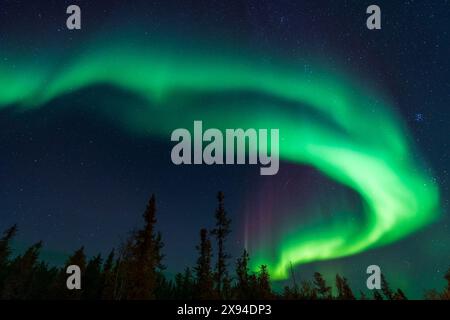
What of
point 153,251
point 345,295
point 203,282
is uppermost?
point 153,251

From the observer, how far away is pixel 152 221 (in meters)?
36.9

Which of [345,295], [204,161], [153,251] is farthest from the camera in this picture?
[345,295]

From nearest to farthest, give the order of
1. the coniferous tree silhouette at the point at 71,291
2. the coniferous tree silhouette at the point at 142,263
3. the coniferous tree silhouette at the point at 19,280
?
the coniferous tree silhouette at the point at 142,263, the coniferous tree silhouette at the point at 71,291, the coniferous tree silhouette at the point at 19,280

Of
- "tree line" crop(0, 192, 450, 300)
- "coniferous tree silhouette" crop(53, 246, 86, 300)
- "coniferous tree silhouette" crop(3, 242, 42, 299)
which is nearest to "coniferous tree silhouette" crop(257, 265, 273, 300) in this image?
"tree line" crop(0, 192, 450, 300)

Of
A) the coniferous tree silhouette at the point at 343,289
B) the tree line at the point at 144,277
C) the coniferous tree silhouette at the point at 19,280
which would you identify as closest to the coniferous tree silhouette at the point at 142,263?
the tree line at the point at 144,277

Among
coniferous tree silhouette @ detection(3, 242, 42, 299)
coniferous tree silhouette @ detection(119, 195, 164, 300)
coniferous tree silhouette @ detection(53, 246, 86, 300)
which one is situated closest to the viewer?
coniferous tree silhouette @ detection(119, 195, 164, 300)

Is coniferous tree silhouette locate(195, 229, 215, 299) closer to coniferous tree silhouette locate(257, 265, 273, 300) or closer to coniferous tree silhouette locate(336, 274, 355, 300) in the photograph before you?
coniferous tree silhouette locate(257, 265, 273, 300)

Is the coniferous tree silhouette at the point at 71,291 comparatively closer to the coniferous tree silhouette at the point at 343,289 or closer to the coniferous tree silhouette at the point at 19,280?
the coniferous tree silhouette at the point at 19,280

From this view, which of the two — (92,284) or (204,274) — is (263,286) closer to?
(204,274)

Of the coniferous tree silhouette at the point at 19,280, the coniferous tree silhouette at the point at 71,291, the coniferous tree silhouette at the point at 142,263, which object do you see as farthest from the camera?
the coniferous tree silhouette at the point at 19,280

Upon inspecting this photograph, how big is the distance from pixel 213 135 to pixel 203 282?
29418 millimetres

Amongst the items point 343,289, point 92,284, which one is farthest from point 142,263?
point 343,289
